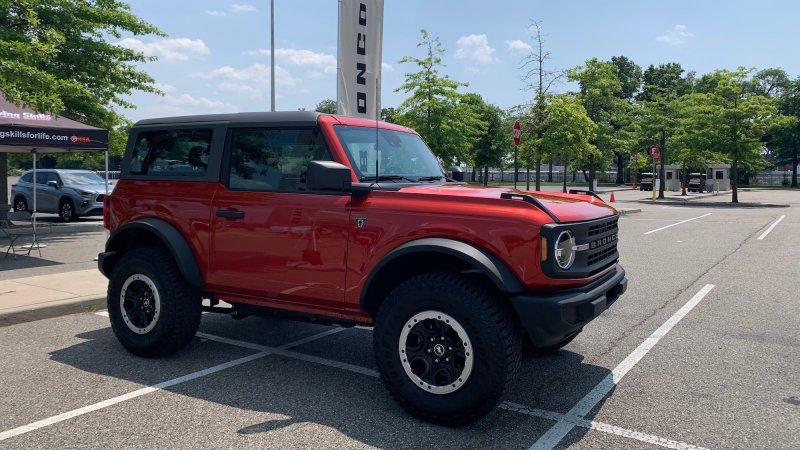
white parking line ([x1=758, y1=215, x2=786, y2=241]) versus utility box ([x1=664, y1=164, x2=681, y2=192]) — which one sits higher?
utility box ([x1=664, y1=164, x2=681, y2=192])

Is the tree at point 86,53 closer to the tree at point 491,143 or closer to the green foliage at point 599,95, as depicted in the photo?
the green foliage at point 599,95

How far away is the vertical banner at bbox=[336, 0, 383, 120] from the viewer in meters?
9.62

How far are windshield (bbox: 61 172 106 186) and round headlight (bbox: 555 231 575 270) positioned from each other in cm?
1812

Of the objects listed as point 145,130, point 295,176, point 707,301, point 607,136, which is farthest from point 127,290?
point 607,136

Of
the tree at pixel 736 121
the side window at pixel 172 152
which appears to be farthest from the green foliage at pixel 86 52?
the tree at pixel 736 121

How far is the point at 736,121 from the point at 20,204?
111 feet

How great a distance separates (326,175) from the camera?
3.93 metres

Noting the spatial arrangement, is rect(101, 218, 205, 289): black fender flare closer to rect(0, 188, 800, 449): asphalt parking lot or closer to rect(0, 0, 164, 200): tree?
rect(0, 188, 800, 449): asphalt parking lot

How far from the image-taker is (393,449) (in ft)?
11.4

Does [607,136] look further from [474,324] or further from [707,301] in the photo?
[474,324]

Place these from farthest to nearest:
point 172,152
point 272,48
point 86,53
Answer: point 272,48, point 86,53, point 172,152

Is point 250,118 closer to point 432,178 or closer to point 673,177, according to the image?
point 432,178

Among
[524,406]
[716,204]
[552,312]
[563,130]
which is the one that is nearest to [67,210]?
[524,406]

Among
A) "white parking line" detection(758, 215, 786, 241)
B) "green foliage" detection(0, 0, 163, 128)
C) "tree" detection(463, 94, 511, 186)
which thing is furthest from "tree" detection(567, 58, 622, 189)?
"green foliage" detection(0, 0, 163, 128)
